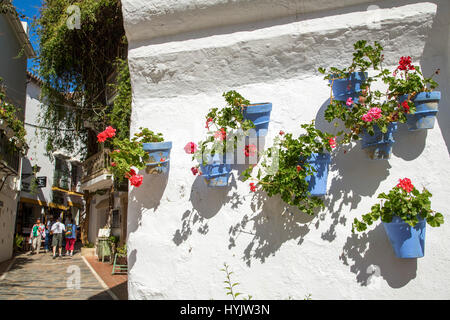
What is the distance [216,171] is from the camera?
288 cm

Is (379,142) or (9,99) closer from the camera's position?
(379,142)

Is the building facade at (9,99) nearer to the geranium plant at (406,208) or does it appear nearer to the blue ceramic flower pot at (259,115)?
the blue ceramic flower pot at (259,115)

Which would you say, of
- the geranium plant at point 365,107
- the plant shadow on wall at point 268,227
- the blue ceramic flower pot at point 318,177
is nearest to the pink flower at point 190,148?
the plant shadow on wall at point 268,227

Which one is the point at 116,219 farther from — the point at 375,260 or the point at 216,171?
the point at 375,260

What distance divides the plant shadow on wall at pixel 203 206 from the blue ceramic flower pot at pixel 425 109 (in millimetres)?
1418

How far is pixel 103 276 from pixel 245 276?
24.7ft

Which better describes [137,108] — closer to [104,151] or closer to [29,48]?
[104,151]

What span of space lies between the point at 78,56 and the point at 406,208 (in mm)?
11315

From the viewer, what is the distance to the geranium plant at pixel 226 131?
9.53ft

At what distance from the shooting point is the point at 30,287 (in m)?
7.61

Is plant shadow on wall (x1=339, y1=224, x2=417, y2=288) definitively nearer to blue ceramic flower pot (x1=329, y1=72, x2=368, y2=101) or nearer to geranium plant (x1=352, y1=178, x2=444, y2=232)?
geranium plant (x1=352, y1=178, x2=444, y2=232)

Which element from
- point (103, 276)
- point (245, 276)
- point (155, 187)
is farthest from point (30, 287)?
point (245, 276)

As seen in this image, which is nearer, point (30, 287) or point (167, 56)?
point (167, 56)

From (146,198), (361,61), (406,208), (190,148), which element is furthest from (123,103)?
(406,208)
